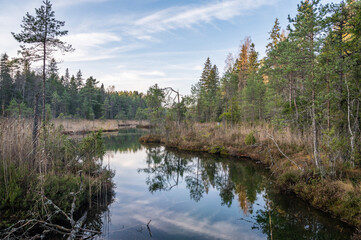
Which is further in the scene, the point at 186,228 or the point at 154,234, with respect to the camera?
the point at 186,228

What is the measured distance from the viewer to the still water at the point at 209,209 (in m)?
5.67

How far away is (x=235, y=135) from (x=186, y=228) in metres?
13.0

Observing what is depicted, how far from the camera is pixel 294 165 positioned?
9.38 metres

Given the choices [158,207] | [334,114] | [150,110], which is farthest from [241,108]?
[158,207]

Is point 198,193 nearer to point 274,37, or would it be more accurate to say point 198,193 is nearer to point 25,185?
point 25,185

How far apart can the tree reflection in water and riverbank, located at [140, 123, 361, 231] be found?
15.6 inches

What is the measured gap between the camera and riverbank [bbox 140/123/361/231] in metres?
5.94

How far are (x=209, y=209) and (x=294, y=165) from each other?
4.54 meters

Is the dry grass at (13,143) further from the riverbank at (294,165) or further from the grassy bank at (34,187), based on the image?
the riverbank at (294,165)

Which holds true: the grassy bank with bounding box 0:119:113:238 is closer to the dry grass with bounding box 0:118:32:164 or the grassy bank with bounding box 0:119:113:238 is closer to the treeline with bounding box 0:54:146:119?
the dry grass with bounding box 0:118:32:164

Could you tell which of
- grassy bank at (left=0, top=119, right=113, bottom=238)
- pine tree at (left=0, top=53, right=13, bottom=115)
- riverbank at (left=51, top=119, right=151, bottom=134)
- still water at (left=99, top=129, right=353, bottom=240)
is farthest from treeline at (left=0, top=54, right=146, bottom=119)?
grassy bank at (left=0, top=119, right=113, bottom=238)

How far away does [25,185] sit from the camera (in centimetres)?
537

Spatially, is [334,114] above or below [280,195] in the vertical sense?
above

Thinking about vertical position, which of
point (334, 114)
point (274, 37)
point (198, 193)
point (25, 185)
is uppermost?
point (274, 37)
